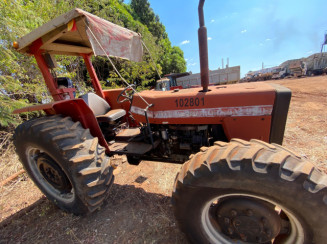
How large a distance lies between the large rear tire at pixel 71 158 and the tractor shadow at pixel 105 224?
19 centimetres

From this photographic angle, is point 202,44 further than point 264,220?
Yes

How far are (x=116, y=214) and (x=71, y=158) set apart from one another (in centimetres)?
92

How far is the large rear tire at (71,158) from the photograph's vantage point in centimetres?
155

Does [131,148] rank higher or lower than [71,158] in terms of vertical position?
lower

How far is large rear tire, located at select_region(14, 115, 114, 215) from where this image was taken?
1.55 metres

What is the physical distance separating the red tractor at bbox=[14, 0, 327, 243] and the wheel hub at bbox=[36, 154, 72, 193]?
0.02 meters

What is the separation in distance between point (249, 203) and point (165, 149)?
1184 millimetres

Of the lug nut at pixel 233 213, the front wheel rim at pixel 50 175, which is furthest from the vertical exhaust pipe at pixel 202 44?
the front wheel rim at pixel 50 175

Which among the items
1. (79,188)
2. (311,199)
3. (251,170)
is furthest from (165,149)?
(311,199)

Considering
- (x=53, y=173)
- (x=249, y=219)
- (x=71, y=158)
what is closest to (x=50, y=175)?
(x=53, y=173)

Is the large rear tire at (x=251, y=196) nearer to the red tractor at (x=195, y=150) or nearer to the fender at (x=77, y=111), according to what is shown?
the red tractor at (x=195, y=150)

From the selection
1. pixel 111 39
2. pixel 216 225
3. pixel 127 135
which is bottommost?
pixel 216 225

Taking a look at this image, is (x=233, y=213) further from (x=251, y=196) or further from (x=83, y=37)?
(x=83, y=37)

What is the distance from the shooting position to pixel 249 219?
1.14 metres
